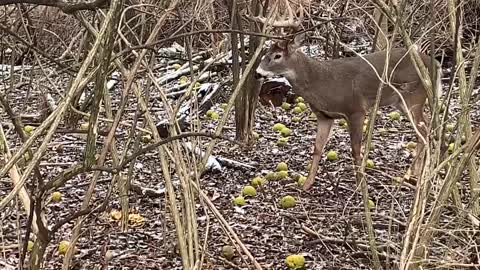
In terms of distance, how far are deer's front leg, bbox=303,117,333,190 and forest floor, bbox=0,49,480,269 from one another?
0.08 meters

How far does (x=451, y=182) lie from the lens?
9.25 feet

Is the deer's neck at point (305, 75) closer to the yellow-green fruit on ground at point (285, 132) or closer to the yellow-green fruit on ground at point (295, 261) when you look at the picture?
the yellow-green fruit on ground at point (285, 132)

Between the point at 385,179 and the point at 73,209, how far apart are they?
2.15 meters

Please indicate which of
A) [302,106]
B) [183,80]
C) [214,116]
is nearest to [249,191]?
[214,116]

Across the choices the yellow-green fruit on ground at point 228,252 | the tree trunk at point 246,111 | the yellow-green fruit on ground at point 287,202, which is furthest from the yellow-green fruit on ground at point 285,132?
the yellow-green fruit on ground at point 228,252

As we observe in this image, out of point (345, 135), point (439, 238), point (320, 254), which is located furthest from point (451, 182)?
point (345, 135)

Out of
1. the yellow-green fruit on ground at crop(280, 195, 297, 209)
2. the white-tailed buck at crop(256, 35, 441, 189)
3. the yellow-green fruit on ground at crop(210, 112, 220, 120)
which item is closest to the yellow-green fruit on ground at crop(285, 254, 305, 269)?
the yellow-green fruit on ground at crop(280, 195, 297, 209)

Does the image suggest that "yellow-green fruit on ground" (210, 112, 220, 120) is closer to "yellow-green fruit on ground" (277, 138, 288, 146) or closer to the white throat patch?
"yellow-green fruit on ground" (277, 138, 288, 146)

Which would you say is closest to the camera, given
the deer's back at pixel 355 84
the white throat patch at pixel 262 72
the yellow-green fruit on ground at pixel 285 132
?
the white throat patch at pixel 262 72

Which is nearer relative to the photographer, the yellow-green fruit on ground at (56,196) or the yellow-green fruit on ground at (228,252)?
the yellow-green fruit on ground at (228,252)

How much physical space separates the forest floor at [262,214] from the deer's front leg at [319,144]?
0.08 metres

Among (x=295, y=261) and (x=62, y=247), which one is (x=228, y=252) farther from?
(x=62, y=247)

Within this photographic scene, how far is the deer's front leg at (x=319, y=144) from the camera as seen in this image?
587 centimetres

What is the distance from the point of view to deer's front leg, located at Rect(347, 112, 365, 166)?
6117mm
